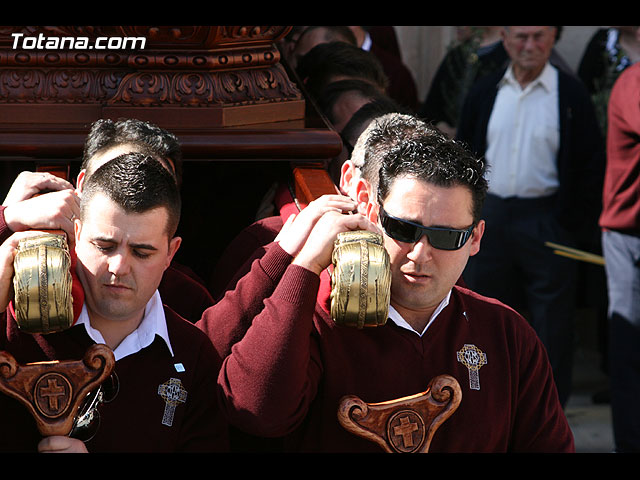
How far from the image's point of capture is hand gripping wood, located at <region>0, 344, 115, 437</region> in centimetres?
204

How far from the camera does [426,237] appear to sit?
2.19 metres

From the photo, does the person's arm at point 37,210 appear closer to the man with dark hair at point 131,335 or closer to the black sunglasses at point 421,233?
the man with dark hair at point 131,335

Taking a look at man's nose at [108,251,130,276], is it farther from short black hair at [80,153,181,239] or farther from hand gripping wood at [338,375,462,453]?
hand gripping wood at [338,375,462,453]

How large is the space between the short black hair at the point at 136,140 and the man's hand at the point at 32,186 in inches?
4.7

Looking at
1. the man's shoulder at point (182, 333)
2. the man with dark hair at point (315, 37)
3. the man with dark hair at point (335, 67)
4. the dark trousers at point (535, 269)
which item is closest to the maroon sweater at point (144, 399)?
the man's shoulder at point (182, 333)

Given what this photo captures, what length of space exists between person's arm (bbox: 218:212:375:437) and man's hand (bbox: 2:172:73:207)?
652mm

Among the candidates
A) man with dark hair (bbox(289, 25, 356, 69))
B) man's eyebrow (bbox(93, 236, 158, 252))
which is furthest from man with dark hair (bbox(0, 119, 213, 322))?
man with dark hair (bbox(289, 25, 356, 69))

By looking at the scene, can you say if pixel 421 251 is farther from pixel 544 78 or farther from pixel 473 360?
pixel 544 78

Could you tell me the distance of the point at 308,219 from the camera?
2193mm

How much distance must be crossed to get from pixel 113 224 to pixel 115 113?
920 millimetres

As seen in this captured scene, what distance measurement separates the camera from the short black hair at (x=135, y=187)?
216 cm

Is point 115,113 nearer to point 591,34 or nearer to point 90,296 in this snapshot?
point 90,296

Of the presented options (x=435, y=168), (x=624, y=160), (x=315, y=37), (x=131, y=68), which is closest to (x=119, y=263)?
(x=435, y=168)

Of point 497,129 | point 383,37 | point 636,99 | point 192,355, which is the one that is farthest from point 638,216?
point 192,355
